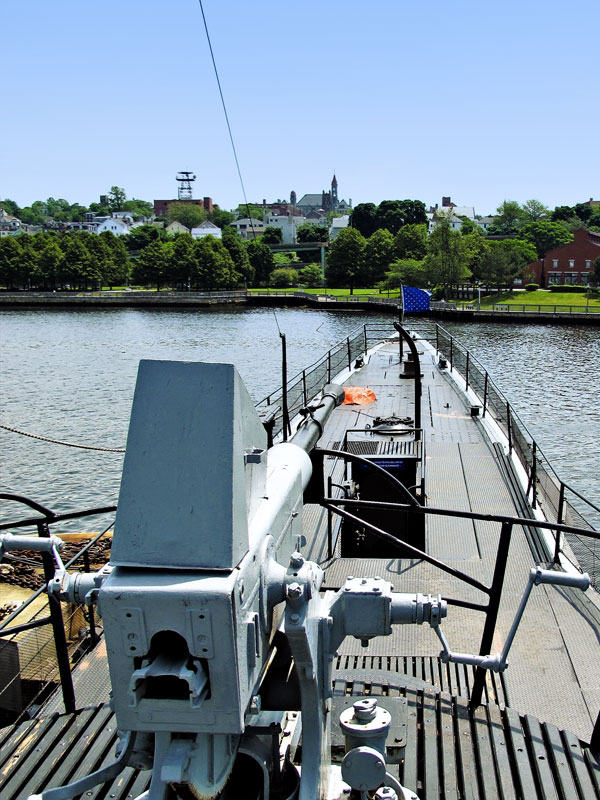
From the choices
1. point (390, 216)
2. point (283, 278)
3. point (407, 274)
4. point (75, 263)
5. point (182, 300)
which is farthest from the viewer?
point (390, 216)

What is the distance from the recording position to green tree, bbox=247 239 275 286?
106 m

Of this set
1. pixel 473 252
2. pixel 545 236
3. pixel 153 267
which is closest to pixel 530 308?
pixel 473 252

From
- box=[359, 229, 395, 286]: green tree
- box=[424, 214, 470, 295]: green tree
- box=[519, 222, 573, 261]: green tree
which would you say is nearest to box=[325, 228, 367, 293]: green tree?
box=[359, 229, 395, 286]: green tree

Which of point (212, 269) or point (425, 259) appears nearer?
point (425, 259)

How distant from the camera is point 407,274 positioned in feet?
274

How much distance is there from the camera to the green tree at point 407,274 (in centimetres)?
8156

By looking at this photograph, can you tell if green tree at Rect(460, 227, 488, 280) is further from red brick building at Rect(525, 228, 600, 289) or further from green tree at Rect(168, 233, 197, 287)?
green tree at Rect(168, 233, 197, 287)

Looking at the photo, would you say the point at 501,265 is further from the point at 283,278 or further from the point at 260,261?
the point at 260,261

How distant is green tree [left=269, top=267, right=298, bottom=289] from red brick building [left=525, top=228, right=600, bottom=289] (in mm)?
34884

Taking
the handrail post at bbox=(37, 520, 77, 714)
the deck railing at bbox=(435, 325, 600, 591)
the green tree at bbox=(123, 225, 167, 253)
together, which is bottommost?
the deck railing at bbox=(435, 325, 600, 591)

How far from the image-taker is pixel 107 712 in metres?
4.84

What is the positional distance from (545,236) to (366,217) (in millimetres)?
34901

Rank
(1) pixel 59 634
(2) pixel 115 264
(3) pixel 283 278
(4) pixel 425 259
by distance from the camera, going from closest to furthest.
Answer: (1) pixel 59 634 → (4) pixel 425 259 → (2) pixel 115 264 → (3) pixel 283 278

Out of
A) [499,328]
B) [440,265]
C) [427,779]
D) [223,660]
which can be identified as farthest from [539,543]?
[440,265]
